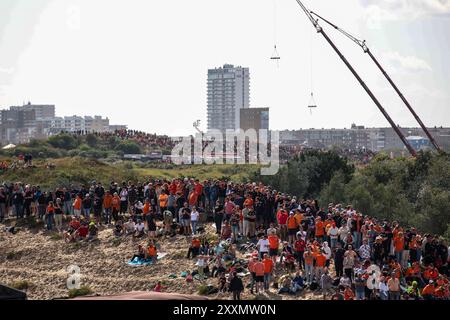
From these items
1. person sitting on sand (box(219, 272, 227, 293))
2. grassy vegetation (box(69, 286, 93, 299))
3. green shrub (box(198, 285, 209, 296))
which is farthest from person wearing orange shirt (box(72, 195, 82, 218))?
person sitting on sand (box(219, 272, 227, 293))

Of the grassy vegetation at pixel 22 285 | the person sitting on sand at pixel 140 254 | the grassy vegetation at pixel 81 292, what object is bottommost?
the grassy vegetation at pixel 22 285

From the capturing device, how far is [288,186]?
54438 millimetres

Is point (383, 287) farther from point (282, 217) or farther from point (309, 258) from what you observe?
point (282, 217)

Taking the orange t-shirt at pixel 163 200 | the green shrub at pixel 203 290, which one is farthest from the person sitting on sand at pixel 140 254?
the green shrub at pixel 203 290

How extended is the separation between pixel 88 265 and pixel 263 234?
26.2ft

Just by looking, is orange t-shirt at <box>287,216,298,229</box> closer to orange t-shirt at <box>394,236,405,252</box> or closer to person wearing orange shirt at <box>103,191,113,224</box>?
orange t-shirt at <box>394,236,405,252</box>

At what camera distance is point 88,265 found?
3130 centimetres

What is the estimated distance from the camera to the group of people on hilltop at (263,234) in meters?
23.2

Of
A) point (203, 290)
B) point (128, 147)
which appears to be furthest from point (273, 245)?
point (128, 147)

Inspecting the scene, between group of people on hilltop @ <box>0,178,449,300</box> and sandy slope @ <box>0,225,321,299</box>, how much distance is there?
0.61 metres

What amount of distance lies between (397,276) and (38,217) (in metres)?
18.9

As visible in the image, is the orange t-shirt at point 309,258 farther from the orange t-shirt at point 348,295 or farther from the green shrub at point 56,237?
the green shrub at point 56,237

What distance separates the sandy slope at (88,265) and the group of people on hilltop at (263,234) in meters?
0.61
